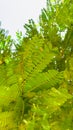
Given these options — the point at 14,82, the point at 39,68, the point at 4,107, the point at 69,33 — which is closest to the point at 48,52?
the point at 39,68

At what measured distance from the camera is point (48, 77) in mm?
1776

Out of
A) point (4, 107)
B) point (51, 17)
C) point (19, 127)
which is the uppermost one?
point (51, 17)

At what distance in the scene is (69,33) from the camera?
194 inches

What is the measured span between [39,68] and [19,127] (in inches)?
13.4

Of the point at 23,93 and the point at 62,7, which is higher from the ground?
the point at 62,7

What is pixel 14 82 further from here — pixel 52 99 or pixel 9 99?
pixel 52 99

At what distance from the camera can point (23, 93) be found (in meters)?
1.78

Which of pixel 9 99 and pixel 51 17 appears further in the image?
pixel 51 17

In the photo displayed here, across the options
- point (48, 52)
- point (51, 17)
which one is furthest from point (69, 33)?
point (48, 52)

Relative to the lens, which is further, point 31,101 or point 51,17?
point 51,17

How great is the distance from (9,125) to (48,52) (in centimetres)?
46

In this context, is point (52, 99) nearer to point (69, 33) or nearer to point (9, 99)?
point (9, 99)

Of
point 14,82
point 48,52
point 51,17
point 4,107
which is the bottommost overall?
point 4,107

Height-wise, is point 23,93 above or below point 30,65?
below
